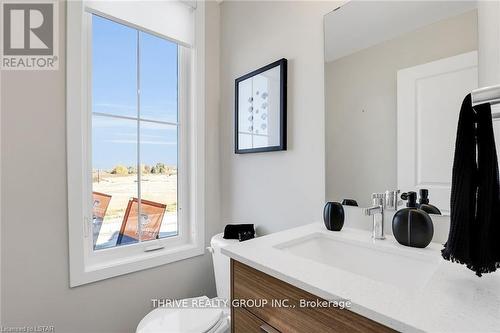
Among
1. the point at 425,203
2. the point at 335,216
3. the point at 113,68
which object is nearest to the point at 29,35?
the point at 113,68

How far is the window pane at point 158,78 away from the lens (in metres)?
1.52

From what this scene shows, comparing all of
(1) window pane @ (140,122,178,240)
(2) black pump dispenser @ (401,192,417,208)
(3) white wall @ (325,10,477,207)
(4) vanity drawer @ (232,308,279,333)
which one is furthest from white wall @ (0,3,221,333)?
(2) black pump dispenser @ (401,192,417,208)

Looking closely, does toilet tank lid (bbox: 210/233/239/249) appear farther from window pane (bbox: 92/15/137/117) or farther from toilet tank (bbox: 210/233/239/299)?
window pane (bbox: 92/15/137/117)

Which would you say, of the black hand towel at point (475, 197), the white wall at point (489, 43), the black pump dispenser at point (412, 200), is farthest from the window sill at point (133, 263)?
the white wall at point (489, 43)

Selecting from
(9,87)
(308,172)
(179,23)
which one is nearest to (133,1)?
(179,23)

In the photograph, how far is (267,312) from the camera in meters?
0.69

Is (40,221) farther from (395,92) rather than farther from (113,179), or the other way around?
(395,92)

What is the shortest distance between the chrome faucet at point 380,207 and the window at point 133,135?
1207mm

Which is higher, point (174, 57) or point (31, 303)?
point (174, 57)

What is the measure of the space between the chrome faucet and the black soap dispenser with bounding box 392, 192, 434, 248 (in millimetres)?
83

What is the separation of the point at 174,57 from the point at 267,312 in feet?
5.24

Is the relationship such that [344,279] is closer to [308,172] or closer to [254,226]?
[308,172]

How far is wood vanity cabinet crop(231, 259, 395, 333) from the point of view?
0.52 m

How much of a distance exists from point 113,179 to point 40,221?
1.22 feet
